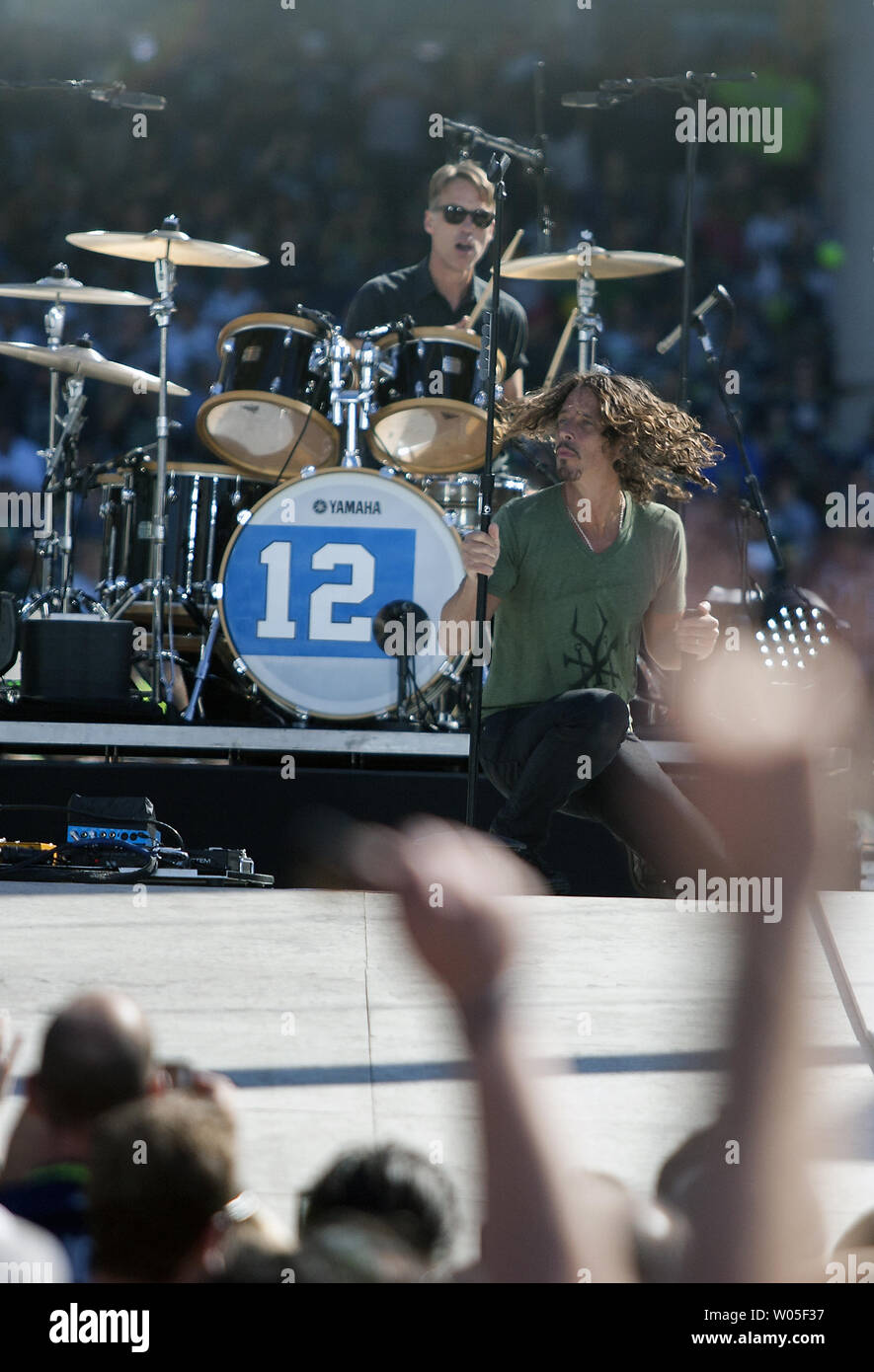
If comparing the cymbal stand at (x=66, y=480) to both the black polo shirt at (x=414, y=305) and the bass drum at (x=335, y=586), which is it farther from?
the bass drum at (x=335, y=586)

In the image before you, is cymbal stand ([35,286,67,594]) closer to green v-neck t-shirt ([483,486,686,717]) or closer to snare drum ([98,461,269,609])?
snare drum ([98,461,269,609])

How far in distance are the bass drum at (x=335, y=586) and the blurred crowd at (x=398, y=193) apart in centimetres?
335

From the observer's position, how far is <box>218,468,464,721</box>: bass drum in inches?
219

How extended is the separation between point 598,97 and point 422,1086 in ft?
16.7

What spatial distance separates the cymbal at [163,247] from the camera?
6.36m

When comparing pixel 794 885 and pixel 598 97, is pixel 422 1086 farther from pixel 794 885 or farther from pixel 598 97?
pixel 598 97

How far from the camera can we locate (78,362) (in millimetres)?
6766

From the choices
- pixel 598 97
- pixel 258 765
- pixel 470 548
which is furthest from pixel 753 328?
pixel 470 548

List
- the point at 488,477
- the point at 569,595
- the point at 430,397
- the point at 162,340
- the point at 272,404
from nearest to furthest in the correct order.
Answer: the point at 488,477 → the point at 569,595 → the point at 430,397 → the point at 272,404 → the point at 162,340

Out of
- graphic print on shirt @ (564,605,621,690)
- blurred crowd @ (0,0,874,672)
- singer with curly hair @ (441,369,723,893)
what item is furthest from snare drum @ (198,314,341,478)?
blurred crowd @ (0,0,874,672)

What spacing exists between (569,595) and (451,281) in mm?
2601

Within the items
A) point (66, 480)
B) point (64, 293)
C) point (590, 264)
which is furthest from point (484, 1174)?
point (66, 480)

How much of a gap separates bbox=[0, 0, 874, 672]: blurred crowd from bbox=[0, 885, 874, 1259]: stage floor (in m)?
5.37

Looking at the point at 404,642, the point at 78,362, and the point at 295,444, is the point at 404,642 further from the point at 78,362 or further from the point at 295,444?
the point at 78,362
